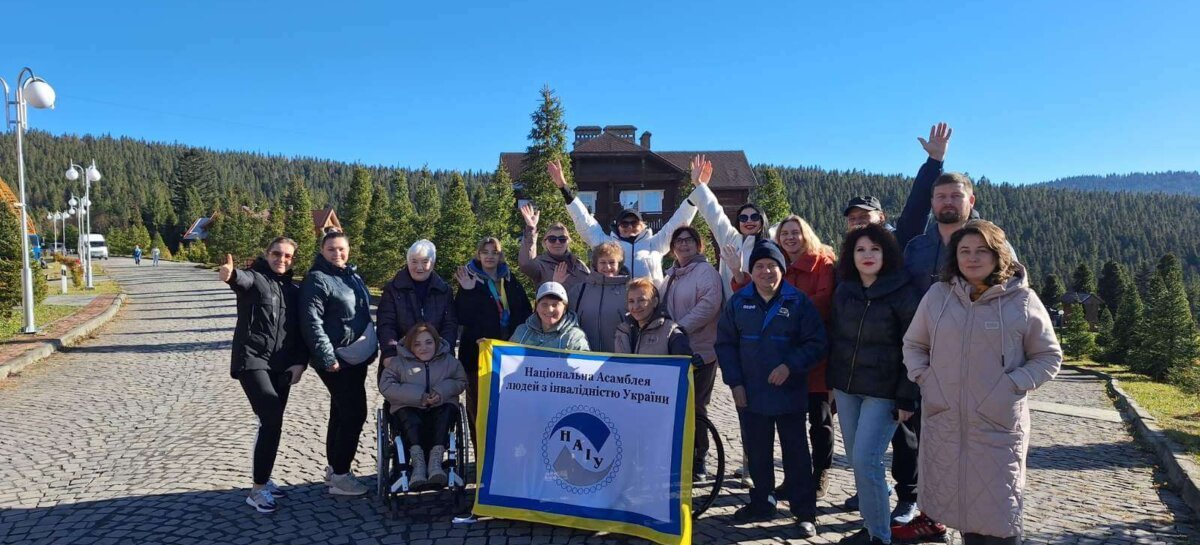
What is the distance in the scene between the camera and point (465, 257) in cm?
2570

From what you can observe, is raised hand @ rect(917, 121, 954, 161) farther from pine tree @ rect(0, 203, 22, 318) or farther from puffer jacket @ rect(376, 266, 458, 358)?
pine tree @ rect(0, 203, 22, 318)

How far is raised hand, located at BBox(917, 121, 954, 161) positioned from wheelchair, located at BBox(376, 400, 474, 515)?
12.7ft

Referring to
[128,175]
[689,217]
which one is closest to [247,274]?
[689,217]

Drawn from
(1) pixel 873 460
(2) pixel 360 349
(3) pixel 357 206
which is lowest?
(1) pixel 873 460

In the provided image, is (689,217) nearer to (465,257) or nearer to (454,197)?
(465,257)

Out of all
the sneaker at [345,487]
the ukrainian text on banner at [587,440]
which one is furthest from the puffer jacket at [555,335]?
the sneaker at [345,487]

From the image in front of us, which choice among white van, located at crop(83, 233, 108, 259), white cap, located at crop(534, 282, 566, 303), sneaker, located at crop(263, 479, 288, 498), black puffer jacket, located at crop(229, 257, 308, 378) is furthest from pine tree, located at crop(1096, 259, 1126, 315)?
white van, located at crop(83, 233, 108, 259)

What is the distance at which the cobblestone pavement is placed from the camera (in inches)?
188

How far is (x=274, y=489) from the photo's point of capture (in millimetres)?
5352

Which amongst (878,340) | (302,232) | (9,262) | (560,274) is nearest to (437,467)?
(560,274)

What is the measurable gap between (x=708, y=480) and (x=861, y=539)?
1487 millimetres

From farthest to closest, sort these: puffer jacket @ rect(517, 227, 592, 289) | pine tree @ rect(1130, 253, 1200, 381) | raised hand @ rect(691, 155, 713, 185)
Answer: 1. pine tree @ rect(1130, 253, 1200, 381)
2. raised hand @ rect(691, 155, 713, 185)
3. puffer jacket @ rect(517, 227, 592, 289)

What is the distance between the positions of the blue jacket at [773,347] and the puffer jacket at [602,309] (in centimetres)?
108

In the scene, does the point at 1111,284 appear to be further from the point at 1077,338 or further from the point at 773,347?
the point at 773,347
